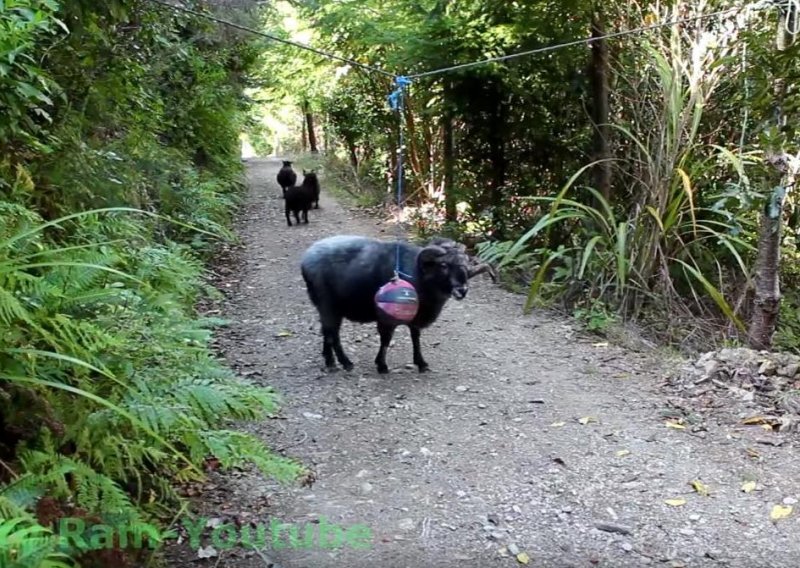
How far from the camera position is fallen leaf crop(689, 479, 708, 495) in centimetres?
380

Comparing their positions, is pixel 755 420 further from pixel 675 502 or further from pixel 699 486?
pixel 675 502

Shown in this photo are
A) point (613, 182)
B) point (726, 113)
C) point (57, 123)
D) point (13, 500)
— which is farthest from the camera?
point (613, 182)

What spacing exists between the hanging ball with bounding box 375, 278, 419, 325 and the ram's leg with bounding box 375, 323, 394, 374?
0.73 feet

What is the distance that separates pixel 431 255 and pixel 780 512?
261cm

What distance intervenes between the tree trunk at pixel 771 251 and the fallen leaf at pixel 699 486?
99.6 inches

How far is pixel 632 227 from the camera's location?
278 inches

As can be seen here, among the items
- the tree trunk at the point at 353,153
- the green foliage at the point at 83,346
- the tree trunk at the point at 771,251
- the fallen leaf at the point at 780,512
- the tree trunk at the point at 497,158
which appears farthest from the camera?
the tree trunk at the point at 353,153

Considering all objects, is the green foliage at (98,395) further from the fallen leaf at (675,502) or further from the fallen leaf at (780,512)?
the fallen leaf at (780,512)

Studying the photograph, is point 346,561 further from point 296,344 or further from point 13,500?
point 296,344

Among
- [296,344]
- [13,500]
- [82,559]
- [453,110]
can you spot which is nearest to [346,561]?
[82,559]

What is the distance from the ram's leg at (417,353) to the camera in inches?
217

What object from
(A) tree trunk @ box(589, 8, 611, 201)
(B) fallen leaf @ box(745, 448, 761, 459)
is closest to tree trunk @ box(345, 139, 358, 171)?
(A) tree trunk @ box(589, 8, 611, 201)

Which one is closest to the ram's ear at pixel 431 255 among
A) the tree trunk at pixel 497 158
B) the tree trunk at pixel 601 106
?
the tree trunk at pixel 601 106

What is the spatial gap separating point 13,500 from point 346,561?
4.62 ft
